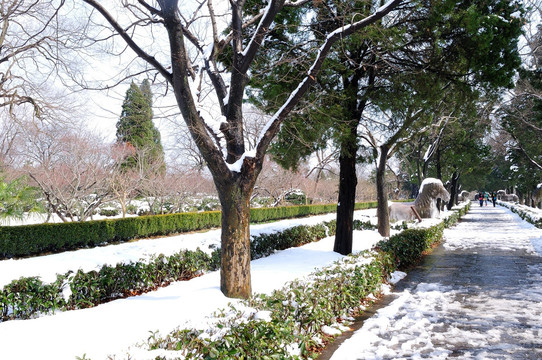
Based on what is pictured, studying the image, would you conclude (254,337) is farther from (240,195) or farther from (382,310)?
(382,310)

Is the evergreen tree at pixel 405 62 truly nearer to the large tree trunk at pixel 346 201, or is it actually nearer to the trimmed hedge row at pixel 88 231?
the large tree trunk at pixel 346 201

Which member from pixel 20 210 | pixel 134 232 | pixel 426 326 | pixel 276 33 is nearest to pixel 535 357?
pixel 426 326

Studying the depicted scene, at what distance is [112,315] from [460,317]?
15.6 ft

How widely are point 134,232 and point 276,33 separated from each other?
1159cm

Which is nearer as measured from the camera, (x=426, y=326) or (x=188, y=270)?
(x=426, y=326)

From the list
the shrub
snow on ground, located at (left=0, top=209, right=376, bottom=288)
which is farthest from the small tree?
the shrub

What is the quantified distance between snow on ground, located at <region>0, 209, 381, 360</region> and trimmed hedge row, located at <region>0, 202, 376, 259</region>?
22.6 ft

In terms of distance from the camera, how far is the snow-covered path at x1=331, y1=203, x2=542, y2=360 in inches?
172

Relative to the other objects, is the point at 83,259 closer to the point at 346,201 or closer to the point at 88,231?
the point at 346,201

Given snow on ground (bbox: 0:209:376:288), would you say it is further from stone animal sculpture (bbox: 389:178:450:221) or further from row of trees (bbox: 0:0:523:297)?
stone animal sculpture (bbox: 389:178:450:221)

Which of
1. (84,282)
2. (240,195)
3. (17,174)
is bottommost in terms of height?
(84,282)

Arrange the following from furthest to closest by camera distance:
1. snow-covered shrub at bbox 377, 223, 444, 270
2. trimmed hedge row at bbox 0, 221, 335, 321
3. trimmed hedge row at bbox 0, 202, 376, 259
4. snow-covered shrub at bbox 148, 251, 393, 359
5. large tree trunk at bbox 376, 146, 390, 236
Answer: large tree trunk at bbox 376, 146, 390, 236, trimmed hedge row at bbox 0, 202, 376, 259, snow-covered shrub at bbox 377, 223, 444, 270, trimmed hedge row at bbox 0, 221, 335, 321, snow-covered shrub at bbox 148, 251, 393, 359

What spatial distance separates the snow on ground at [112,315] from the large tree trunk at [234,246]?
0.27 meters

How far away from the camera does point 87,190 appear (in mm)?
17688
